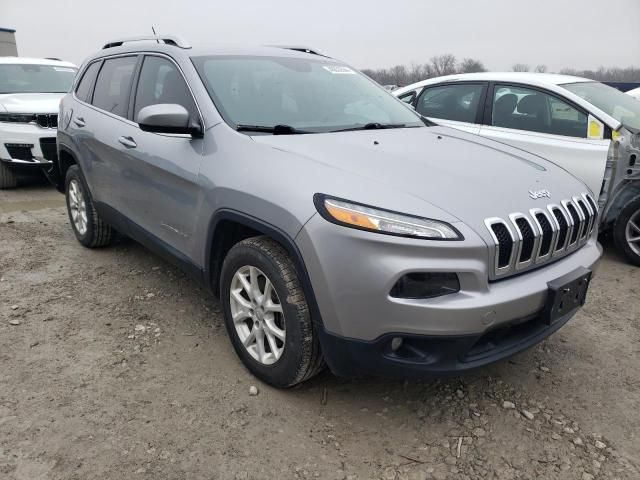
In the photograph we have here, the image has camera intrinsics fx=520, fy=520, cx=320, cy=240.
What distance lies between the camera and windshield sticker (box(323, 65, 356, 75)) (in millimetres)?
3518

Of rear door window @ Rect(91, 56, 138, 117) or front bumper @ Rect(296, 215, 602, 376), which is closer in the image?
front bumper @ Rect(296, 215, 602, 376)

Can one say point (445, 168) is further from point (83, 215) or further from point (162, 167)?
point (83, 215)

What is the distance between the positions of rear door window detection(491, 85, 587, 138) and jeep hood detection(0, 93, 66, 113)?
5445mm

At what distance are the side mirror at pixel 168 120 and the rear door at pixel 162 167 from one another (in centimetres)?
8

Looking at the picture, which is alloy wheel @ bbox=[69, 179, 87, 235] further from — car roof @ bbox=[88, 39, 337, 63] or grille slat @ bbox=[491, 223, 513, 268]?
grille slat @ bbox=[491, 223, 513, 268]

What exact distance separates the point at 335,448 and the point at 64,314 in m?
2.14

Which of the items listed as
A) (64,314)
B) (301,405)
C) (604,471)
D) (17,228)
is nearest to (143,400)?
(301,405)

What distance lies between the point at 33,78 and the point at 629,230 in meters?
8.05

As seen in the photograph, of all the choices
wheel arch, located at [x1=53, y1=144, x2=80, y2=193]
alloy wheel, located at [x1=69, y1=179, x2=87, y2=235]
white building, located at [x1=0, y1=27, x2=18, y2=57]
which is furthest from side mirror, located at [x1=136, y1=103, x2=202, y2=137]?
white building, located at [x1=0, y1=27, x2=18, y2=57]

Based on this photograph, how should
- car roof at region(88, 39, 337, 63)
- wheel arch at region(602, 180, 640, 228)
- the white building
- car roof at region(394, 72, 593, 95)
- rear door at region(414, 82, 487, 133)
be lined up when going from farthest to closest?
the white building → rear door at region(414, 82, 487, 133) → car roof at region(394, 72, 593, 95) → wheel arch at region(602, 180, 640, 228) → car roof at region(88, 39, 337, 63)

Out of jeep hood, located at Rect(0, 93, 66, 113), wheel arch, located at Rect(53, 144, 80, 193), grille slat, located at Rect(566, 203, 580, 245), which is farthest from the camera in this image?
jeep hood, located at Rect(0, 93, 66, 113)

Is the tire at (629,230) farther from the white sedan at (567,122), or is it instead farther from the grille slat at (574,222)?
the grille slat at (574,222)

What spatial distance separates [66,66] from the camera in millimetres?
8305

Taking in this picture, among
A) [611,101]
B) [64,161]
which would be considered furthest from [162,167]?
[611,101]
